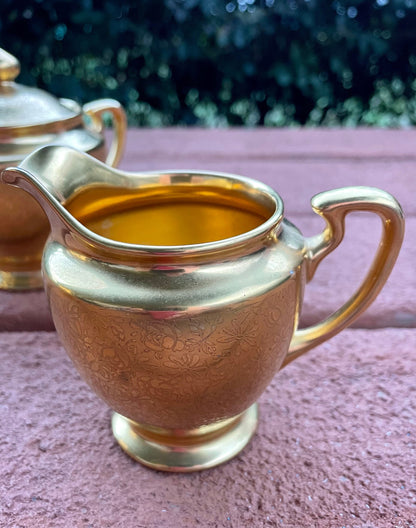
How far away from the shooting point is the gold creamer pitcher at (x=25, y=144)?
0.64 m

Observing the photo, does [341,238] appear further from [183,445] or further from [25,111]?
[25,111]

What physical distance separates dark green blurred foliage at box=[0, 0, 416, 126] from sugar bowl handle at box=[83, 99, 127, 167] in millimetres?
921

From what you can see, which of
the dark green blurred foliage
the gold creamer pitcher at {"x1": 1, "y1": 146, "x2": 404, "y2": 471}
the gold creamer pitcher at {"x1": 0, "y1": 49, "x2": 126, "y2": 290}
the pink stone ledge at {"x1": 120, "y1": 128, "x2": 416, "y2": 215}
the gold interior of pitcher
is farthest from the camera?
the dark green blurred foliage

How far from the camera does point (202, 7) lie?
64.4 inches

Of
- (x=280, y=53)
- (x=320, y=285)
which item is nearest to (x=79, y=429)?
(x=320, y=285)

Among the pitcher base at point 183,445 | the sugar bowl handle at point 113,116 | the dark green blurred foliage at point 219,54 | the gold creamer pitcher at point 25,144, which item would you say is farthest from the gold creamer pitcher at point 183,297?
the dark green blurred foliage at point 219,54

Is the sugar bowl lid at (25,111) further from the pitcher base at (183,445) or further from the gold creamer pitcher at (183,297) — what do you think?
the pitcher base at (183,445)

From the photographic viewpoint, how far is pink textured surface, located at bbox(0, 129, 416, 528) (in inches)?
16.2

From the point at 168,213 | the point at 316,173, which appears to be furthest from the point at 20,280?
the point at 316,173

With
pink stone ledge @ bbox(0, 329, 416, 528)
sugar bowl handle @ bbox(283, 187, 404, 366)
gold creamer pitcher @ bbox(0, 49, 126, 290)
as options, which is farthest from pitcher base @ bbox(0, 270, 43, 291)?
sugar bowl handle @ bbox(283, 187, 404, 366)

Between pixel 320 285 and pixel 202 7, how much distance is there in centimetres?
120

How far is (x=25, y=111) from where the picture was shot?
0.68 metres

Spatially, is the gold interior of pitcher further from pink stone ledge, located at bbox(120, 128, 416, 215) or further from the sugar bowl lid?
pink stone ledge, located at bbox(120, 128, 416, 215)

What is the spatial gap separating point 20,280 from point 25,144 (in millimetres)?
155
